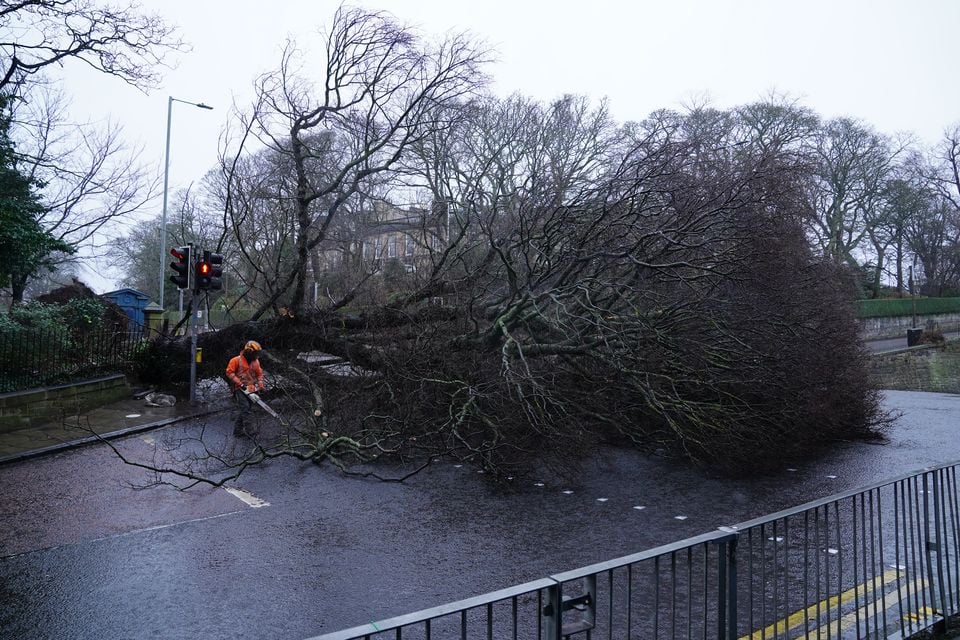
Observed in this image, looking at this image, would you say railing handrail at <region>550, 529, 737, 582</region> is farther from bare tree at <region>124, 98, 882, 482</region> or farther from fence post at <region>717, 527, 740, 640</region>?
bare tree at <region>124, 98, 882, 482</region>

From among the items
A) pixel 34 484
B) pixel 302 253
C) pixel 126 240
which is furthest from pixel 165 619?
pixel 126 240

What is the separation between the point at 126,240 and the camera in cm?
4906

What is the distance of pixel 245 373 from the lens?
12109mm

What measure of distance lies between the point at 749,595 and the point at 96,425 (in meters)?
12.1

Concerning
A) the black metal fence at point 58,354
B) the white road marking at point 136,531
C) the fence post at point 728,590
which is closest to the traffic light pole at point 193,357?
the black metal fence at point 58,354

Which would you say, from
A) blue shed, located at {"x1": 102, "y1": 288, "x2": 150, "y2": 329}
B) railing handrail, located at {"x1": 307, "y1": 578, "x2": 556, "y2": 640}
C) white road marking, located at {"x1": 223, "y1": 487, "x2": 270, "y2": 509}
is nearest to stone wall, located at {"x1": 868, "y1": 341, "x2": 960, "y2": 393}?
white road marking, located at {"x1": 223, "y1": 487, "x2": 270, "y2": 509}

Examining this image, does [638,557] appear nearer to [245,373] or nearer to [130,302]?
[245,373]

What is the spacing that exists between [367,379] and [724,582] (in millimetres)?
9326

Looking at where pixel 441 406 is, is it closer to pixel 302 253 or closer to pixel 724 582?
pixel 302 253

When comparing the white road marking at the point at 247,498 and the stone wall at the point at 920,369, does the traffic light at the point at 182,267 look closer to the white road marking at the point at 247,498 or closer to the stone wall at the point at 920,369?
the white road marking at the point at 247,498

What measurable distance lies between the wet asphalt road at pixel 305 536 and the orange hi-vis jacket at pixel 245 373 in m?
2.08

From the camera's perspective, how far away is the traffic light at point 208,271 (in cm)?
1418

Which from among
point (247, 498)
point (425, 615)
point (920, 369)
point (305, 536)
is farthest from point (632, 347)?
point (920, 369)

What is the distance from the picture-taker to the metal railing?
107 inches
